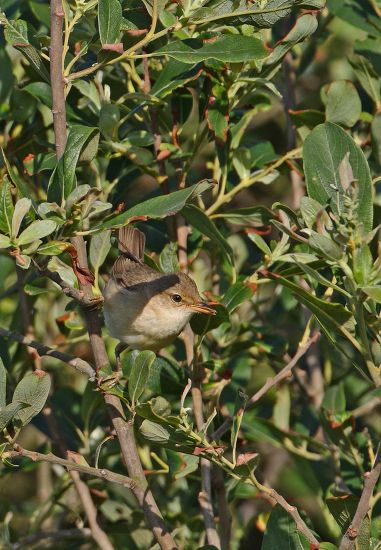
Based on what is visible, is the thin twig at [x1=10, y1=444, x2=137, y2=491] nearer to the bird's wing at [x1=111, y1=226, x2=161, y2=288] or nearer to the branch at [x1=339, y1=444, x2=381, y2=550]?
the branch at [x1=339, y1=444, x2=381, y2=550]

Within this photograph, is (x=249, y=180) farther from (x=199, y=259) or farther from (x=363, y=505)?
(x=363, y=505)

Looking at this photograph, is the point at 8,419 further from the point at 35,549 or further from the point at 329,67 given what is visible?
the point at 329,67

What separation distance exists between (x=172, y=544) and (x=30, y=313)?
4.15ft

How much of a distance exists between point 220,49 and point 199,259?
165cm

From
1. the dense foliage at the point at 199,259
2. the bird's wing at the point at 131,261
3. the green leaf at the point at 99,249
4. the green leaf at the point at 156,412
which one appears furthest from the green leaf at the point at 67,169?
the bird's wing at the point at 131,261

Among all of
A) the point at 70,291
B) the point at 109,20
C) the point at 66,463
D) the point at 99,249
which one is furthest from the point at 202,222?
the point at 66,463

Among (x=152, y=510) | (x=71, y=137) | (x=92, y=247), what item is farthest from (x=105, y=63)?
(x=152, y=510)

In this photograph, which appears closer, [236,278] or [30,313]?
[236,278]

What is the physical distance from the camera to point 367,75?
129 inches

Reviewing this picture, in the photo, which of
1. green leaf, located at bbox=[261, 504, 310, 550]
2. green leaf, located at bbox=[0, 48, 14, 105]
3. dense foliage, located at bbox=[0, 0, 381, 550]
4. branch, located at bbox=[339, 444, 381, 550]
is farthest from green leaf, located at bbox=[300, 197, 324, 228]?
green leaf, located at bbox=[0, 48, 14, 105]

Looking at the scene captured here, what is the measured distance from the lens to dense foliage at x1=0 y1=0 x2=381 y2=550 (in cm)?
224

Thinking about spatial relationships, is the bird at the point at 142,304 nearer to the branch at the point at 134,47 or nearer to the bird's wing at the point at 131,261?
the bird's wing at the point at 131,261

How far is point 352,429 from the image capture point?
319 centimetres

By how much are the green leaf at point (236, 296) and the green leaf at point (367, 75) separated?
36.2 inches
